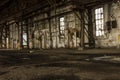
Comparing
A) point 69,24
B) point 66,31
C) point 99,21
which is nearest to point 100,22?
point 99,21

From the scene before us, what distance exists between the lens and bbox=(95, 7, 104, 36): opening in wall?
1471 cm

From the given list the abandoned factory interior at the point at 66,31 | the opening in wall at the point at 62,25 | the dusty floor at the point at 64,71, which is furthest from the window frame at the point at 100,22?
the dusty floor at the point at 64,71

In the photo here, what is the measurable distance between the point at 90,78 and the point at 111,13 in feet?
33.1

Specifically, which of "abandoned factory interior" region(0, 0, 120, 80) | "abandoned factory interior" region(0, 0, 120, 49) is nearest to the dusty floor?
"abandoned factory interior" region(0, 0, 120, 80)

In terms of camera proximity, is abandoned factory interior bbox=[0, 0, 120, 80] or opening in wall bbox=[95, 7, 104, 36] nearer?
abandoned factory interior bbox=[0, 0, 120, 80]

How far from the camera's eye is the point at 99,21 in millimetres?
14945

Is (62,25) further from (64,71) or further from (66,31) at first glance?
→ (64,71)

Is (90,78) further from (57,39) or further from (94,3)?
(57,39)

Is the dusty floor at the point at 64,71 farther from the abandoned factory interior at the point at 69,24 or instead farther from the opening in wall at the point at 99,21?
the opening in wall at the point at 99,21

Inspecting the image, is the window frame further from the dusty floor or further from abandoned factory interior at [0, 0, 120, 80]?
the dusty floor

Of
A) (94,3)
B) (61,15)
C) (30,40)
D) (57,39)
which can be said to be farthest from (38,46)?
(94,3)

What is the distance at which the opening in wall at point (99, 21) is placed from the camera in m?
14.7

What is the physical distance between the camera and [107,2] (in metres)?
14.2

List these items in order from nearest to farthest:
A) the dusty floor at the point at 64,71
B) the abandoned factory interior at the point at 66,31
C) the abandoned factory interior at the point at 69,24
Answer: the dusty floor at the point at 64,71
the abandoned factory interior at the point at 66,31
the abandoned factory interior at the point at 69,24
